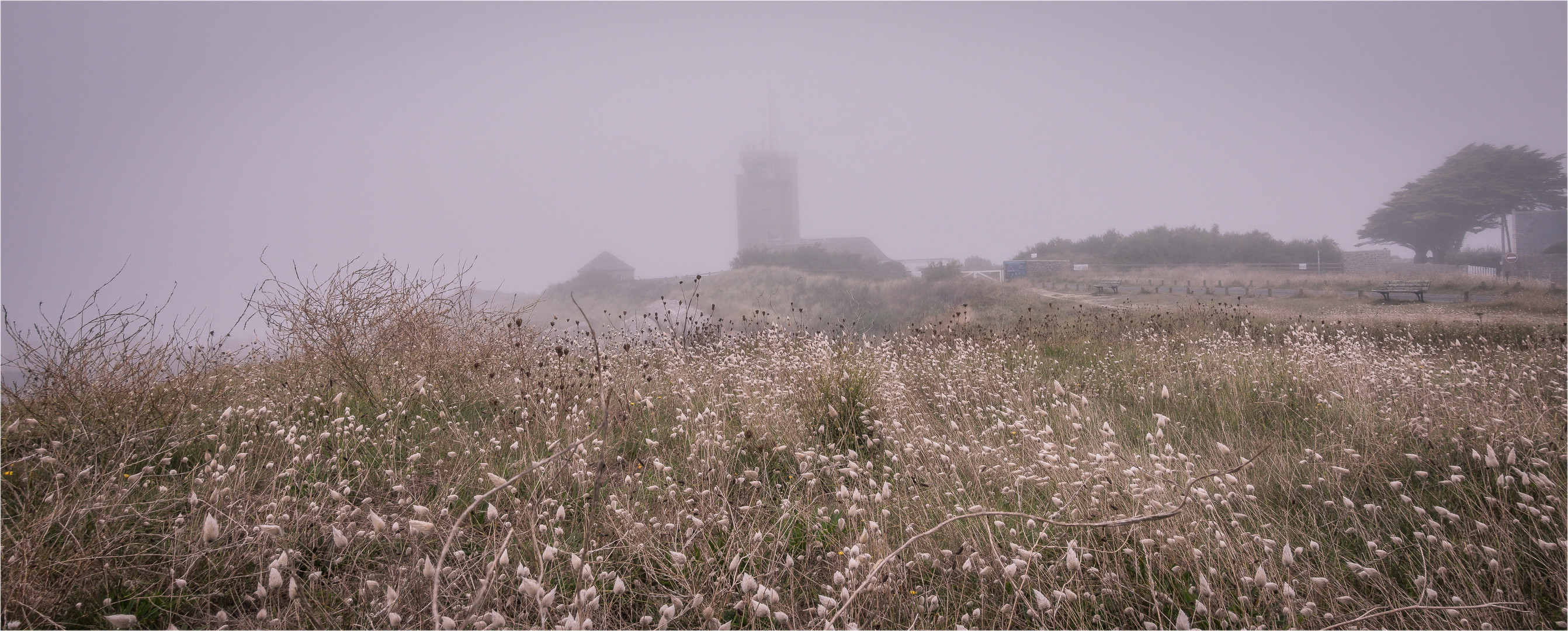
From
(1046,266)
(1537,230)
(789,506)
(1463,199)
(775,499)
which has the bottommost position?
(775,499)

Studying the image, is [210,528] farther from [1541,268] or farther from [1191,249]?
[1191,249]

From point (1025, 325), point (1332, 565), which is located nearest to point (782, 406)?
point (1332, 565)

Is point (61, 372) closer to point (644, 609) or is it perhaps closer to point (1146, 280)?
point (644, 609)

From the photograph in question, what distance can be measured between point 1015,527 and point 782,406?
2319mm

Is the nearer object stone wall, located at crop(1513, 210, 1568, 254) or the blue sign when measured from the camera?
stone wall, located at crop(1513, 210, 1568, 254)

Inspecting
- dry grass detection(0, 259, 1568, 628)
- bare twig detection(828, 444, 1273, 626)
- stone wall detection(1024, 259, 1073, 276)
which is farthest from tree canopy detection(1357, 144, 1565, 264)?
bare twig detection(828, 444, 1273, 626)

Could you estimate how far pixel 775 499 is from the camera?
328cm

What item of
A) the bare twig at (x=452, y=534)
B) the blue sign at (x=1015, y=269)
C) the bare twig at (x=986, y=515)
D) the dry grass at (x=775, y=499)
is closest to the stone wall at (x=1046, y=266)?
the blue sign at (x=1015, y=269)

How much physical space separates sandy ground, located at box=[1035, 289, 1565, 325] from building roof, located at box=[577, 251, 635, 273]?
18.8m

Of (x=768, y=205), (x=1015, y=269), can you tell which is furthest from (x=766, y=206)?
(x=1015, y=269)

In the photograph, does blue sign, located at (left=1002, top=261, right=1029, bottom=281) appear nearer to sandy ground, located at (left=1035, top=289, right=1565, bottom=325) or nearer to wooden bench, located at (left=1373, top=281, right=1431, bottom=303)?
sandy ground, located at (left=1035, top=289, right=1565, bottom=325)

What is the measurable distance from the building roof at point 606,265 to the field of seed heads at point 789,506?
19856 millimetres

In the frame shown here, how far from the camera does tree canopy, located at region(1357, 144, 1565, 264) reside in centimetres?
1345

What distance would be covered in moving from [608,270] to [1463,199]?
98.5 ft
